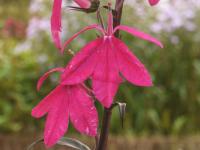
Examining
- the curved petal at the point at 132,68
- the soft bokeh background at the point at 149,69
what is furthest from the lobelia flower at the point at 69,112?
the soft bokeh background at the point at 149,69

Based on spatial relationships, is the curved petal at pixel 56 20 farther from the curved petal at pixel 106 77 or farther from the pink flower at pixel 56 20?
the curved petal at pixel 106 77

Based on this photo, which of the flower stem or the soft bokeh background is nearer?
the flower stem

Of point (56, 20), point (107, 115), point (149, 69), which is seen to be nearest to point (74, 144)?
point (107, 115)

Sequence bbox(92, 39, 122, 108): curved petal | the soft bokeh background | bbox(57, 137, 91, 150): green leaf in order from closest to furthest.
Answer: bbox(92, 39, 122, 108): curved petal < bbox(57, 137, 91, 150): green leaf < the soft bokeh background

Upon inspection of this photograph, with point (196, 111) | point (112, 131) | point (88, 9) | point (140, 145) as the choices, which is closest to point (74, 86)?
point (88, 9)

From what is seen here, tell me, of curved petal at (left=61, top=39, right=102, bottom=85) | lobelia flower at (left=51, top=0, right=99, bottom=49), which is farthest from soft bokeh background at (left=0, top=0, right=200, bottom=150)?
curved petal at (left=61, top=39, right=102, bottom=85)

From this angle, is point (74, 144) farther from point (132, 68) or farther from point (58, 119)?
point (132, 68)


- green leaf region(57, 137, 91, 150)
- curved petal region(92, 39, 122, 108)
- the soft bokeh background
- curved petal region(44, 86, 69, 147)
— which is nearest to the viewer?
curved petal region(92, 39, 122, 108)

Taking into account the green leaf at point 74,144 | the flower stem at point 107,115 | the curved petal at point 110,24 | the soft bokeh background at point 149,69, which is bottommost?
the soft bokeh background at point 149,69

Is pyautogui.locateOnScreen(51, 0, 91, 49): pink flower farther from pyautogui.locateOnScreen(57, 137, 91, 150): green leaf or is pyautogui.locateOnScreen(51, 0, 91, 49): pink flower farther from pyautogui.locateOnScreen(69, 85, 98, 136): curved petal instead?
pyautogui.locateOnScreen(57, 137, 91, 150): green leaf
